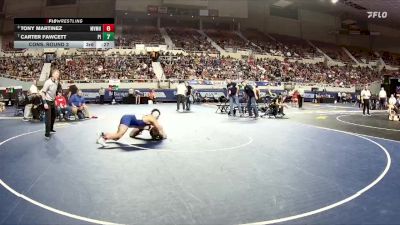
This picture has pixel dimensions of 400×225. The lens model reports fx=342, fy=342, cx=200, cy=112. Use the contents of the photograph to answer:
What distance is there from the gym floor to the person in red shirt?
5.40 meters

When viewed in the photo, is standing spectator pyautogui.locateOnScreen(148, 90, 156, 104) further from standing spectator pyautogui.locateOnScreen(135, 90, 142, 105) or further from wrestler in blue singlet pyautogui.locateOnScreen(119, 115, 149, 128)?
wrestler in blue singlet pyautogui.locateOnScreen(119, 115, 149, 128)

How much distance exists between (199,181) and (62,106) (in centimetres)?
A: 1130

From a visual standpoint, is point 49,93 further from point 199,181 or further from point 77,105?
point 199,181

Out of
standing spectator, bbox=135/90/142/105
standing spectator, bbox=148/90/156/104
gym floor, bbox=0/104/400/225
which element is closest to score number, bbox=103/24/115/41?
gym floor, bbox=0/104/400/225

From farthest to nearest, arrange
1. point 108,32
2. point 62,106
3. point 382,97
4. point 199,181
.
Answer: point 382,97, point 108,32, point 62,106, point 199,181

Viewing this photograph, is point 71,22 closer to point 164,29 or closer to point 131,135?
point 131,135

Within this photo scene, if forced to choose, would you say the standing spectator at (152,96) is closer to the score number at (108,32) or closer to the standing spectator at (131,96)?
the standing spectator at (131,96)

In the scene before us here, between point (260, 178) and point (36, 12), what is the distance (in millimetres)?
45526

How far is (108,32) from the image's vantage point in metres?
18.6

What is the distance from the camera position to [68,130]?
11.4 meters

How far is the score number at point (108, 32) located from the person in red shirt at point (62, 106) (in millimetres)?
4948

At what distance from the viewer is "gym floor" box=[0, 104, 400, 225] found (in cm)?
402
